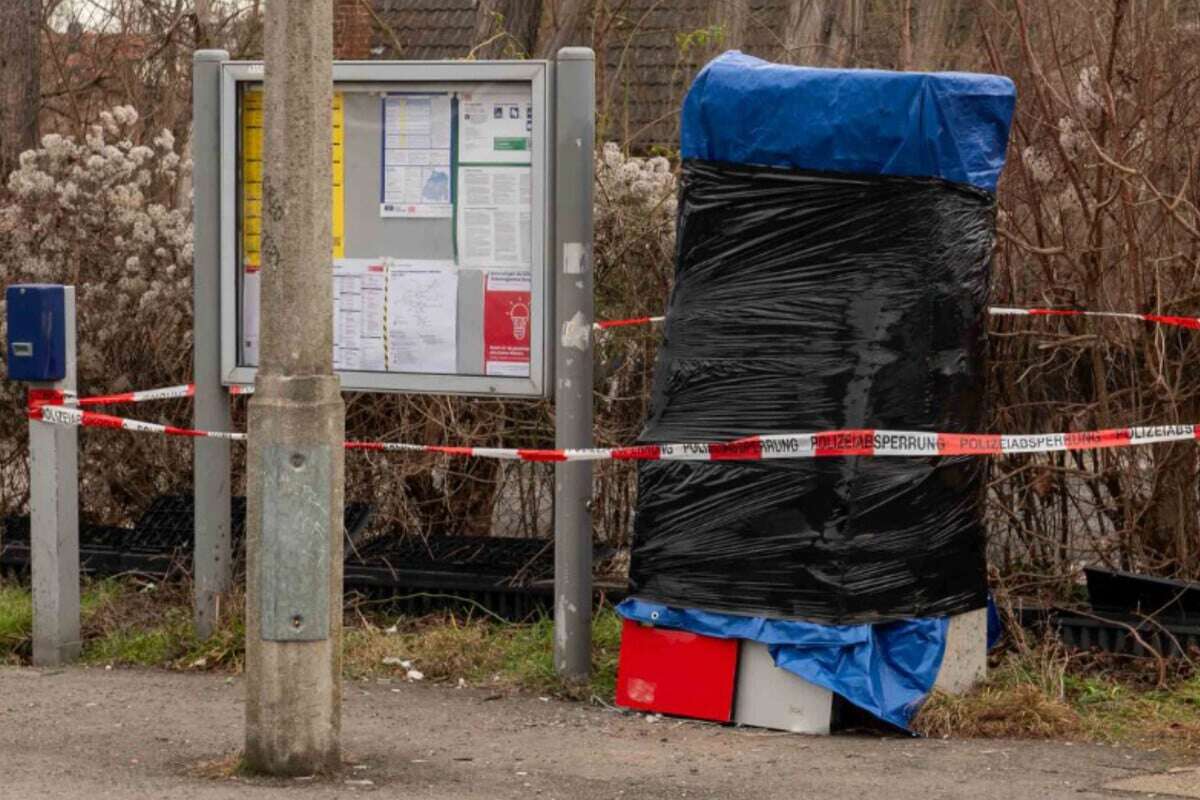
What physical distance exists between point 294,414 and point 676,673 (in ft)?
5.90

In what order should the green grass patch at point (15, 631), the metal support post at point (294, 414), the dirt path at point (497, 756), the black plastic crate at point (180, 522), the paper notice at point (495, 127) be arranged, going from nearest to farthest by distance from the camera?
the metal support post at point (294, 414), the dirt path at point (497, 756), the paper notice at point (495, 127), the green grass patch at point (15, 631), the black plastic crate at point (180, 522)

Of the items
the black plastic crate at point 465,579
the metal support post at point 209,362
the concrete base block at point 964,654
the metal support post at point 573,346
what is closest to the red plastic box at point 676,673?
the metal support post at point 573,346

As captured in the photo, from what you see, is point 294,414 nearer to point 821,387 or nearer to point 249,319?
point 821,387

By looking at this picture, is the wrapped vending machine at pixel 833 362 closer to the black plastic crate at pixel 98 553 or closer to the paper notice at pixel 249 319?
the paper notice at pixel 249 319

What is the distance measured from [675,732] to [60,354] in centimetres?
287

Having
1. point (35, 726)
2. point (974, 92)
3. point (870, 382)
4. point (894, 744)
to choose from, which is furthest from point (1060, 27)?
point (35, 726)

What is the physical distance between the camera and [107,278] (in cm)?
964

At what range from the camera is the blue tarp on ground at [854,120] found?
6.38 metres

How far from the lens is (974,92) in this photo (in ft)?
21.1

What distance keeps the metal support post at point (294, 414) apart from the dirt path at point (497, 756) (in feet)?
0.93

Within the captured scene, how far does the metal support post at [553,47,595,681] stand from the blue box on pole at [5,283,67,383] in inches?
78.0

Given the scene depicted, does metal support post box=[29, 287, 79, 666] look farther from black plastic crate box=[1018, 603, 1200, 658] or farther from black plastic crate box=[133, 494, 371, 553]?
black plastic crate box=[1018, 603, 1200, 658]

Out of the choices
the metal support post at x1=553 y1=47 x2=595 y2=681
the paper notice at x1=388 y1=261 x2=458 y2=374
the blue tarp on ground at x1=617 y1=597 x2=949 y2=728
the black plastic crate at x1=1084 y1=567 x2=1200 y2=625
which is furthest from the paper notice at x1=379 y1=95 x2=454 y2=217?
the black plastic crate at x1=1084 y1=567 x2=1200 y2=625

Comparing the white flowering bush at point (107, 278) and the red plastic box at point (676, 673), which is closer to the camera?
the red plastic box at point (676, 673)
